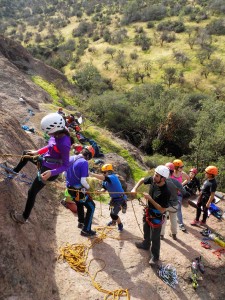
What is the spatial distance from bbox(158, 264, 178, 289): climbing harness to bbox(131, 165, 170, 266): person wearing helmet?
0.76ft

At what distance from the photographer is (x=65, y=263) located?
672 centimetres

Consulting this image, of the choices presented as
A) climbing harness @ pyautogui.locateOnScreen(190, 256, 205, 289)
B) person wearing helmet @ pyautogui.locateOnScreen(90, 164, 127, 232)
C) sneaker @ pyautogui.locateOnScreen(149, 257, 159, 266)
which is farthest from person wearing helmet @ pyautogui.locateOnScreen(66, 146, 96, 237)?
climbing harness @ pyautogui.locateOnScreen(190, 256, 205, 289)

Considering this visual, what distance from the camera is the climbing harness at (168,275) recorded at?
697 cm

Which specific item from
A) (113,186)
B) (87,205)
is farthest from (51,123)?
(113,186)

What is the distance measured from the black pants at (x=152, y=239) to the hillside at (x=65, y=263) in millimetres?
281

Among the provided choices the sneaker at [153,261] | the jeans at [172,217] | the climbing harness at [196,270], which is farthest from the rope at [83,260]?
the jeans at [172,217]

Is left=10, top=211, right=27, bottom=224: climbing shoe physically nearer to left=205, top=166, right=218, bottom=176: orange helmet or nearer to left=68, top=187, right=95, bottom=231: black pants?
left=68, top=187, right=95, bottom=231: black pants

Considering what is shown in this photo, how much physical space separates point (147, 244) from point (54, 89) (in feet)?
66.8

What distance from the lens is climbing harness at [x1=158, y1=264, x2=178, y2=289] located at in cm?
697

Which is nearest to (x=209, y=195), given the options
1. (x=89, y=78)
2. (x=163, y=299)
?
(x=163, y=299)

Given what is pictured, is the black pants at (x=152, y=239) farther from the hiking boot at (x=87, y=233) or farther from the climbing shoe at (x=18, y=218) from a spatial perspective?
the climbing shoe at (x=18, y=218)

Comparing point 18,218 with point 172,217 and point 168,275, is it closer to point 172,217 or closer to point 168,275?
point 168,275

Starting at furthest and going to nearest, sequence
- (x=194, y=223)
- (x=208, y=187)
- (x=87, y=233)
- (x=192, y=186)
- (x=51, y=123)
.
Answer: (x=192, y=186), (x=194, y=223), (x=208, y=187), (x=87, y=233), (x=51, y=123)

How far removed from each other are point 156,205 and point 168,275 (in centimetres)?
184
